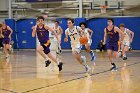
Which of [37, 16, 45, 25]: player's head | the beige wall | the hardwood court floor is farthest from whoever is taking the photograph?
the beige wall

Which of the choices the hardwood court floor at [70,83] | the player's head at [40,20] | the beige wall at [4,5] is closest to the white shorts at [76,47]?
the hardwood court floor at [70,83]

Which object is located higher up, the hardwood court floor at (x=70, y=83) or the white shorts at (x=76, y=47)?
the white shorts at (x=76, y=47)

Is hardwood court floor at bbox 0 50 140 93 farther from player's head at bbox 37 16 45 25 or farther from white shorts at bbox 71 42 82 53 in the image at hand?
player's head at bbox 37 16 45 25

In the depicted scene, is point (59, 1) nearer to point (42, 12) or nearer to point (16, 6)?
point (42, 12)

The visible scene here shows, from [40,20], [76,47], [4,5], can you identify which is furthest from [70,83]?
[4,5]

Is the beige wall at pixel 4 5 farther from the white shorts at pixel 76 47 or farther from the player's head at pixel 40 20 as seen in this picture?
the white shorts at pixel 76 47

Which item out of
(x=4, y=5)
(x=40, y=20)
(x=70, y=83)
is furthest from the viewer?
(x=4, y=5)

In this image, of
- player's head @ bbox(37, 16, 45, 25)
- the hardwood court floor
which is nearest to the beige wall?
player's head @ bbox(37, 16, 45, 25)

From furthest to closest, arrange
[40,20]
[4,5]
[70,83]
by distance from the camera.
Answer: [4,5] < [40,20] < [70,83]

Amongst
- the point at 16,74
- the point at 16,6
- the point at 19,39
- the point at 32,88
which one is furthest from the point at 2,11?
the point at 32,88

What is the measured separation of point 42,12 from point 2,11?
162 inches

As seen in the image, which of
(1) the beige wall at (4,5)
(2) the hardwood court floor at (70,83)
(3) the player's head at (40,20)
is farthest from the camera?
(1) the beige wall at (4,5)

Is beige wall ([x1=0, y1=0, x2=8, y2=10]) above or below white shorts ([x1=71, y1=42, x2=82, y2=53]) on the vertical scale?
above

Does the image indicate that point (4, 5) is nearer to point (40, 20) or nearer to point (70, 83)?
point (40, 20)
